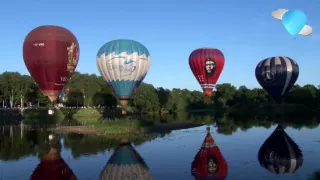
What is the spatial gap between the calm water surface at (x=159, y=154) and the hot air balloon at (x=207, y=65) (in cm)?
1106

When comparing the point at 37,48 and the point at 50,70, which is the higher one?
the point at 37,48

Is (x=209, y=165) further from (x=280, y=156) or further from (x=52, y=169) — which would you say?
(x=52, y=169)

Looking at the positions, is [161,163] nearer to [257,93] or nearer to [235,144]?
[235,144]

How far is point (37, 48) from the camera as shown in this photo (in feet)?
111

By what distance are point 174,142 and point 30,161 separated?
12.1 m

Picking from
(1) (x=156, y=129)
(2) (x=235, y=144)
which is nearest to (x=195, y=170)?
(2) (x=235, y=144)

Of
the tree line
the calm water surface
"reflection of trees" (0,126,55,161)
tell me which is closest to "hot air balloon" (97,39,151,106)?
the calm water surface

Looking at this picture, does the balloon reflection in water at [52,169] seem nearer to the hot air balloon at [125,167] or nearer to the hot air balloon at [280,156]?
the hot air balloon at [125,167]

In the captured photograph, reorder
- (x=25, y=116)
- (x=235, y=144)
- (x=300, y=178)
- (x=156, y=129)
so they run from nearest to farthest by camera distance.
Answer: (x=300, y=178) → (x=235, y=144) → (x=156, y=129) → (x=25, y=116)

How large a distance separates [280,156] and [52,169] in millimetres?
14185

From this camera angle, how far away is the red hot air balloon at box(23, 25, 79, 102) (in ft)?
111

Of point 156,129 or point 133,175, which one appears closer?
point 133,175

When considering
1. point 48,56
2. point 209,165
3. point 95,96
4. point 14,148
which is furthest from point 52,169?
point 95,96

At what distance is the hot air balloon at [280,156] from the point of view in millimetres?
20062
